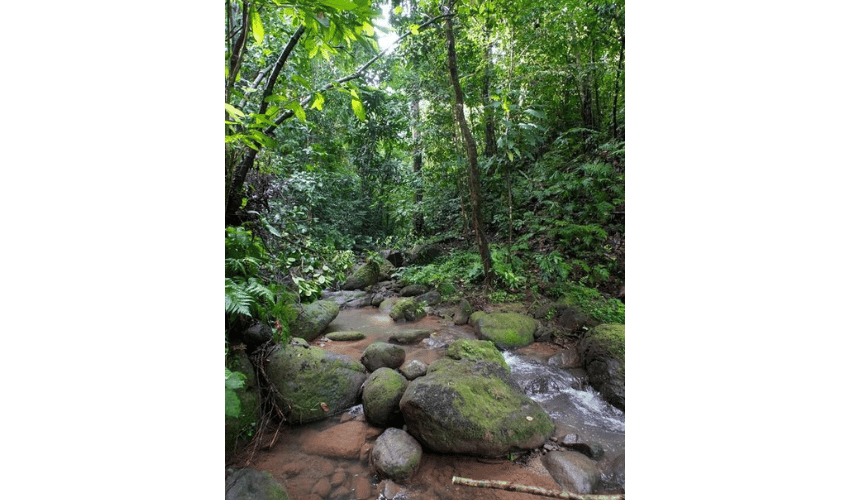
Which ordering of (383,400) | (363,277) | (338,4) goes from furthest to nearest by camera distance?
(363,277) → (383,400) → (338,4)

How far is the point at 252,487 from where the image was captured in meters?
1.72

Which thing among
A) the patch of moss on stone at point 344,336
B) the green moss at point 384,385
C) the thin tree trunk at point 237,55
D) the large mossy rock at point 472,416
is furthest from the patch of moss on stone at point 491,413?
the thin tree trunk at point 237,55

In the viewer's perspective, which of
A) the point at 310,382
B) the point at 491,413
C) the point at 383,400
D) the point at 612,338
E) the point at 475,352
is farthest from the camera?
the point at 475,352

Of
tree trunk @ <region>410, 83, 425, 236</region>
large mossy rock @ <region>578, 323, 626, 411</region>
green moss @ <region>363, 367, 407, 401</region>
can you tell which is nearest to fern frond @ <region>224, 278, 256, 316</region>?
green moss @ <region>363, 367, 407, 401</region>

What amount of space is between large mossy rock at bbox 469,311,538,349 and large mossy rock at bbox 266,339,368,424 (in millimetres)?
1880

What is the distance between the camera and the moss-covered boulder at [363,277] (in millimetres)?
A: 7070

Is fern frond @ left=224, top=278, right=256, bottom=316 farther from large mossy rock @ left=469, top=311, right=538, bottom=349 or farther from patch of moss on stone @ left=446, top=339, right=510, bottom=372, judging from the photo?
large mossy rock @ left=469, top=311, right=538, bottom=349

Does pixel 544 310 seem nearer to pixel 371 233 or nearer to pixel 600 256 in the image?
pixel 600 256

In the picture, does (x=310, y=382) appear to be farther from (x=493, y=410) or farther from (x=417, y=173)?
(x=417, y=173)

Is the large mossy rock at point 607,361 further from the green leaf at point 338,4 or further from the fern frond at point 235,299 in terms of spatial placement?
the green leaf at point 338,4

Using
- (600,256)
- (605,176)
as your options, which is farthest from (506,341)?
(605,176)

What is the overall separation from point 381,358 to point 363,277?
4022 millimetres

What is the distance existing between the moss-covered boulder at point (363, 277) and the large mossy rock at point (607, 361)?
4.68 metres

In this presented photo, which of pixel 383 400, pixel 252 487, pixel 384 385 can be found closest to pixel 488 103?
pixel 384 385
